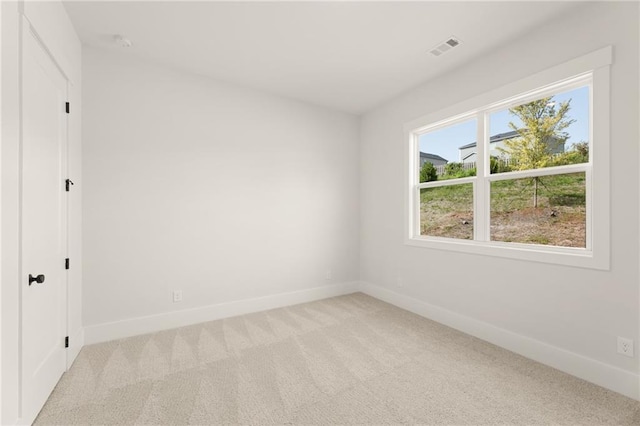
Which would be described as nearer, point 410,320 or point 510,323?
point 510,323

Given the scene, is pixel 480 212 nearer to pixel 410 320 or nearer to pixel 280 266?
pixel 410 320

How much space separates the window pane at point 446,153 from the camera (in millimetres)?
3174

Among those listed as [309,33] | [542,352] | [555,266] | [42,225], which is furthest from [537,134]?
[42,225]

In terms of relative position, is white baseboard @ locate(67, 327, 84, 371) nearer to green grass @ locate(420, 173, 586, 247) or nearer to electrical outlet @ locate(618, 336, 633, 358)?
green grass @ locate(420, 173, 586, 247)

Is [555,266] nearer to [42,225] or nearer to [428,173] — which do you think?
[428,173]

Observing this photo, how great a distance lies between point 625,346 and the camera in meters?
1.97

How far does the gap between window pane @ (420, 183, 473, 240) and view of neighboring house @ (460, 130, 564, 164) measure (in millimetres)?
317

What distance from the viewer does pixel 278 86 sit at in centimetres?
355

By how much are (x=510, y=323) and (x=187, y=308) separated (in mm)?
3306

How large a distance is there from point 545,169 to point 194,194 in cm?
351

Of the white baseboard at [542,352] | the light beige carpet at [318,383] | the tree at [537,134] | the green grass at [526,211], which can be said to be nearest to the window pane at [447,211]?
the green grass at [526,211]

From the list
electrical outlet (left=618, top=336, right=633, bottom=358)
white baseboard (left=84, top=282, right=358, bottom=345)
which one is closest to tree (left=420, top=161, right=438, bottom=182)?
white baseboard (left=84, top=282, right=358, bottom=345)

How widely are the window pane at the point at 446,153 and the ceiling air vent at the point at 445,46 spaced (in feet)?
2.65

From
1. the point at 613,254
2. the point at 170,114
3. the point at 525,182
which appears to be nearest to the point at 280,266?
the point at 170,114
